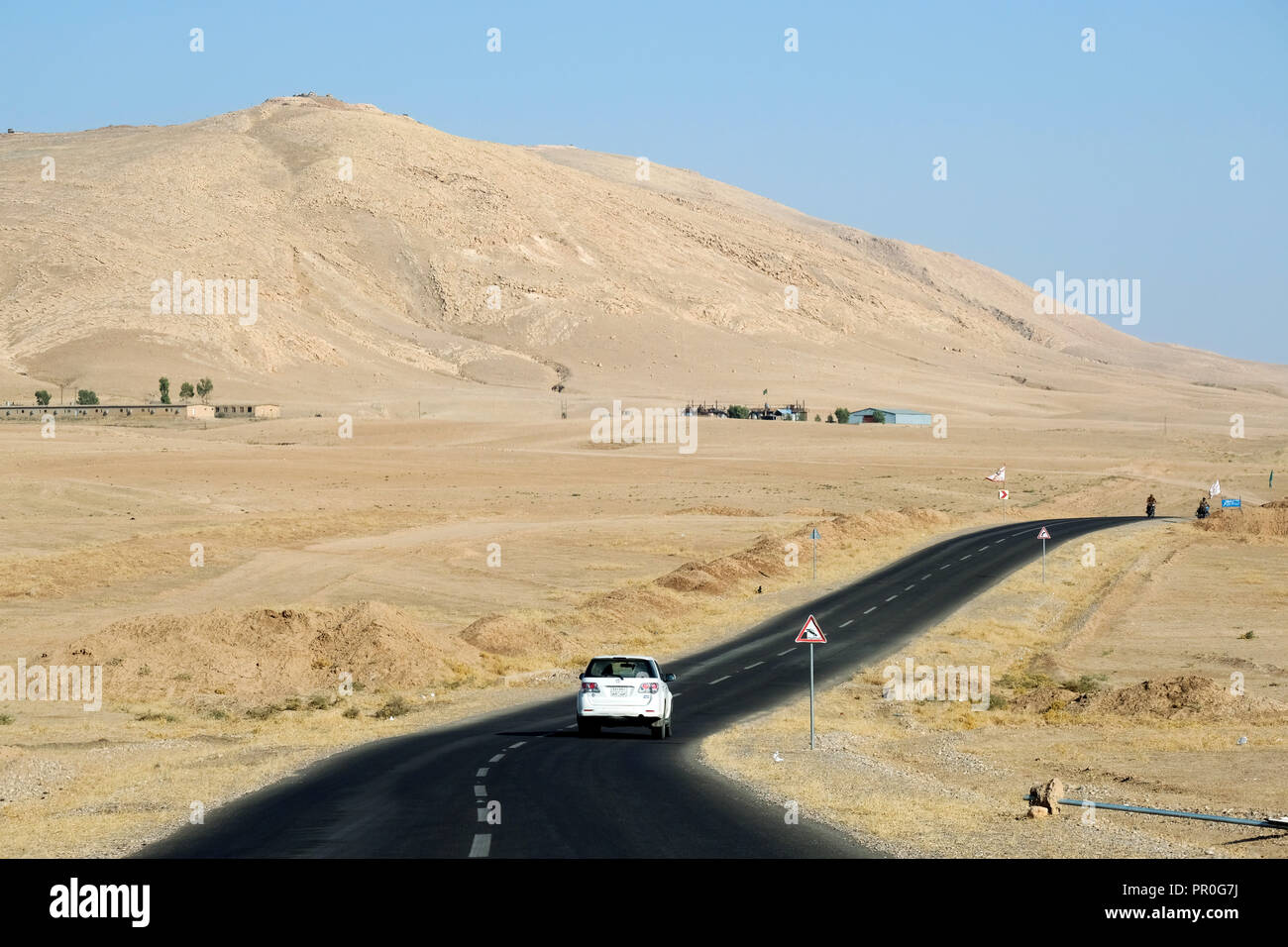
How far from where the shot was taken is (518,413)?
18212cm

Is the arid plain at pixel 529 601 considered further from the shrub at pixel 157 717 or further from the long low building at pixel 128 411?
the long low building at pixel 128 411

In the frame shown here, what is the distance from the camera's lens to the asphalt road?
16078 mm

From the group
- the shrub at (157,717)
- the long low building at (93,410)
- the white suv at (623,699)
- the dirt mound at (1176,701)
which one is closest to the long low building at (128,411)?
the long low building at (93,410)

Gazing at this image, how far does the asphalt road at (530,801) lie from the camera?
16078 mm

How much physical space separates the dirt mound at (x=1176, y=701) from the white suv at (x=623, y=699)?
12.0 meters

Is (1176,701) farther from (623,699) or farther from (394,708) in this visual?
(394,708)

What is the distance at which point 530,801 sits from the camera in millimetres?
19734

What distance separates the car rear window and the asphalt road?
1.28m

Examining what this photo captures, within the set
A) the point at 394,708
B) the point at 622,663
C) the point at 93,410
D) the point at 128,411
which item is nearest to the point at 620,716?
the point at 622,663

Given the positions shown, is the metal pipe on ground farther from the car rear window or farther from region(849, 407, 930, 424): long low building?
region(849, 407, 930, 424): long low building

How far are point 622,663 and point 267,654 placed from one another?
55.4ft
